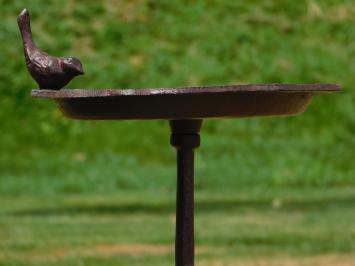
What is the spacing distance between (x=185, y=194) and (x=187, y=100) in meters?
0.47

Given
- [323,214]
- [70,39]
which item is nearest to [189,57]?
[70,39]

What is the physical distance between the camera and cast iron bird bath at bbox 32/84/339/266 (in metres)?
4.62

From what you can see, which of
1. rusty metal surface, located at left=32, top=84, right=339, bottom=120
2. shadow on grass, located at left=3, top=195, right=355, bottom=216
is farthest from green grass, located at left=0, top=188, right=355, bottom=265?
rusty metal surface, located at left=32, top=84, right=339, bottom=120

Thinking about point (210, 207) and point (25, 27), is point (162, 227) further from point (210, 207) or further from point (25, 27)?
point (25, 27)

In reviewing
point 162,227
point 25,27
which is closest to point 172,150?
point 162,227

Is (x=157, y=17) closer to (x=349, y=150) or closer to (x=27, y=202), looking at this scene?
(x=349, y=150)

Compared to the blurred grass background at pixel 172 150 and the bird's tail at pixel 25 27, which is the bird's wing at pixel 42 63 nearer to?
the bird's tail at pixel 25 27

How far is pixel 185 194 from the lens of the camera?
5000 mm

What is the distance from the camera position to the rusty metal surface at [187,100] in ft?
15.1

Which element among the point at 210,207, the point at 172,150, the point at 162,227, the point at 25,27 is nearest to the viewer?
the point at 25,27

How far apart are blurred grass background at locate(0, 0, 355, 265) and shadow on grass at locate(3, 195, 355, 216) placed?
0.02m

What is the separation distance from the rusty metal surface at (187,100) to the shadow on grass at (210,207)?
5.35m

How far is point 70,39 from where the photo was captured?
13.9m

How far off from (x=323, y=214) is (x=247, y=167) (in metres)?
1.87
